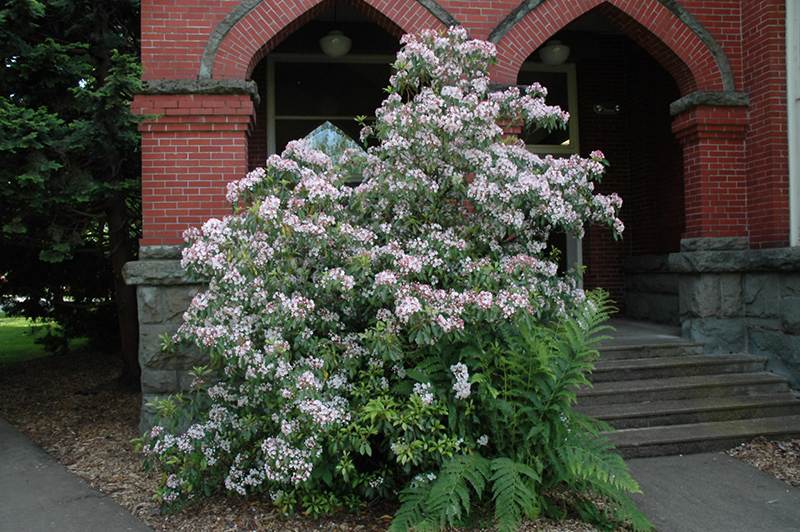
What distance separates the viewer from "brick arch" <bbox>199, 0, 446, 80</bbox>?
18.5ft

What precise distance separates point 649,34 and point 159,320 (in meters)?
5.99

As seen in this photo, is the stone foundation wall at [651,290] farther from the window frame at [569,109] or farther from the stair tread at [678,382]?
→ the window frame at [569,109]

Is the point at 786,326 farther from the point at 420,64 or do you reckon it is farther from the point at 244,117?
the point at 244,117

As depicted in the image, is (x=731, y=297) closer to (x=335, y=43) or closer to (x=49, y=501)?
(x=335, y=43)

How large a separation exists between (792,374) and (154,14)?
24.3 feet

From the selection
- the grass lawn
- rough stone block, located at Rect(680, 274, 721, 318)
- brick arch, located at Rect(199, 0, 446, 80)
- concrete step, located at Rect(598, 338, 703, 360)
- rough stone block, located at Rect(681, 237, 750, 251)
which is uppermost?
brick arch, located at Rect(199, 0, 446, 80)

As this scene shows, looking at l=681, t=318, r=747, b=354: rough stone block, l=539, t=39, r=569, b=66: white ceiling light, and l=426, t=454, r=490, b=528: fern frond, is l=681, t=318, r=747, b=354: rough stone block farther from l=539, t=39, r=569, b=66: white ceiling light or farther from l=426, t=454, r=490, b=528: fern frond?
l=539, t=39, r=569, b=66: white ceiling light

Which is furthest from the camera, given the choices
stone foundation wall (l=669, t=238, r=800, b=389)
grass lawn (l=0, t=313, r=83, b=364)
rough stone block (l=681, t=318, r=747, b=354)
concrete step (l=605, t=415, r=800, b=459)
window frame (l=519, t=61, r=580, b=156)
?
grass lawn (l=0, t=313, r=83, b=364)

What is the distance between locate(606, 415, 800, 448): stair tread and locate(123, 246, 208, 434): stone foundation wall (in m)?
3.92

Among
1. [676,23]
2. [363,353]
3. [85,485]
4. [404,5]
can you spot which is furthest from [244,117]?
[676,23]

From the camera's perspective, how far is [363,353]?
399 centimetres

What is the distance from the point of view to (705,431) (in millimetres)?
5227

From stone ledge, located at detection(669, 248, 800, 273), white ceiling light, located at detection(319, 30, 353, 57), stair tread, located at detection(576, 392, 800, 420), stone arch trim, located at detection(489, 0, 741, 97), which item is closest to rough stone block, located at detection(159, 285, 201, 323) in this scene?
stair tread, located at detection(576, 392, 800, 420)

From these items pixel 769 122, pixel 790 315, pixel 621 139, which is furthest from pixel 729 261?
pixel 621 139
